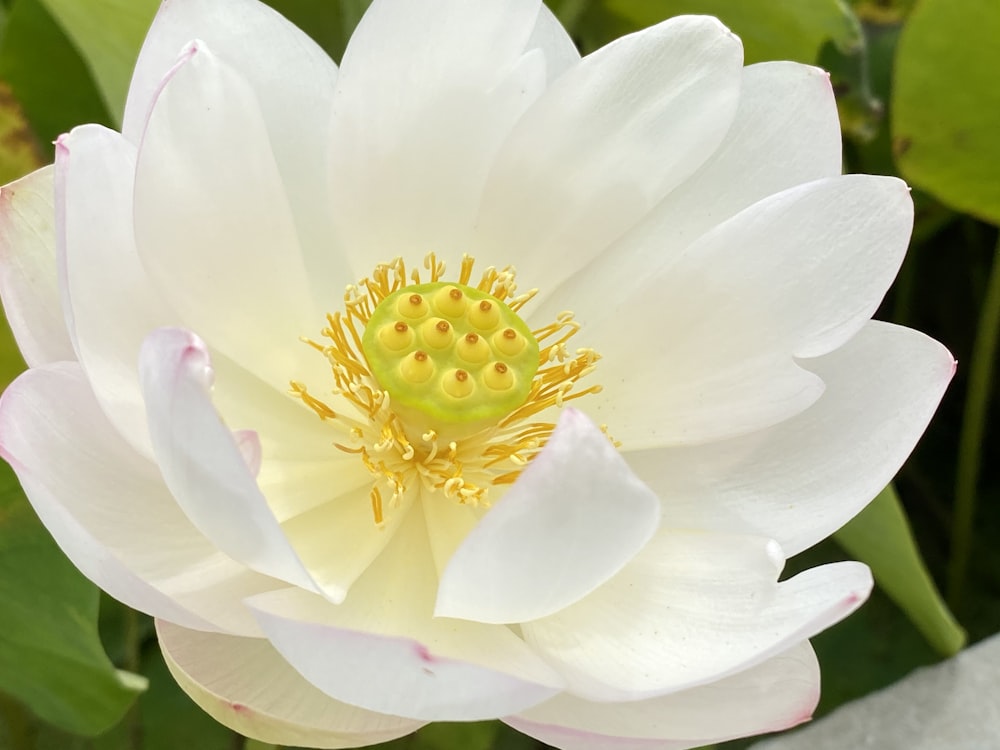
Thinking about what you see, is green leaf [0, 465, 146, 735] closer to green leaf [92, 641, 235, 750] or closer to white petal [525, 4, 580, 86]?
green leaf [92, 641, 235, 750]

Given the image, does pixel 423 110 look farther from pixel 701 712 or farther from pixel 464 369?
pixel 701 712

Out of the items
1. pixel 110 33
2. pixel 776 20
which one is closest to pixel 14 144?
pixel 110 33

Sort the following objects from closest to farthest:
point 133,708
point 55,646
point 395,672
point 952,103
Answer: point 395,672 → point 55,646 → point 133,708 → point 952,103

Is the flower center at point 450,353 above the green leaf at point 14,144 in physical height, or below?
below

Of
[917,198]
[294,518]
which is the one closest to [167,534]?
[294,518]

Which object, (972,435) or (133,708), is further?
(972,435)

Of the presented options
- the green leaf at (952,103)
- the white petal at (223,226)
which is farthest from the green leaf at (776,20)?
the white petal at (223,226)

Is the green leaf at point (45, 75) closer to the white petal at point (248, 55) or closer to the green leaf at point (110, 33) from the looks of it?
the green leaf at point (110, 33)
